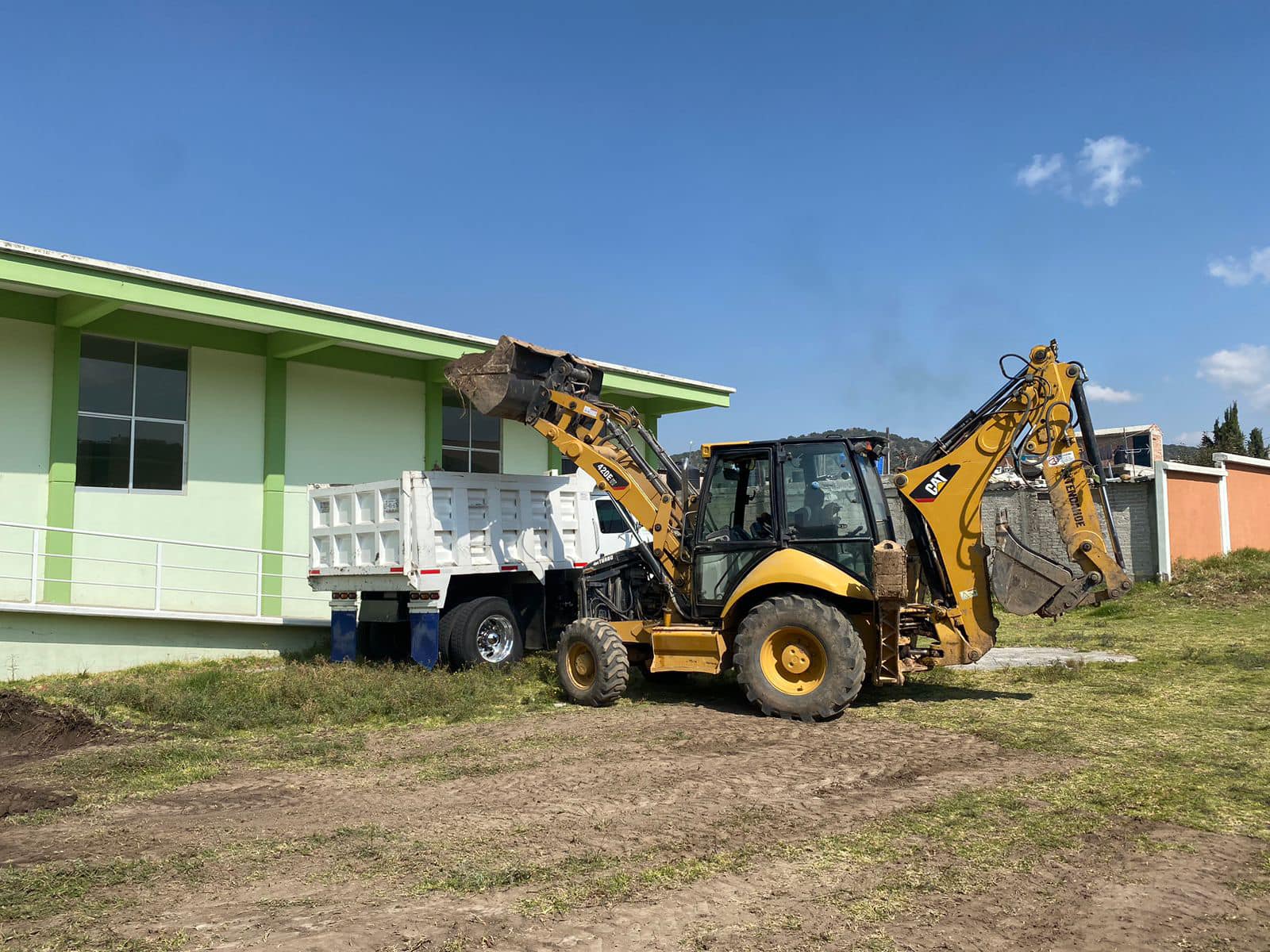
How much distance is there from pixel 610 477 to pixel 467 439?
864 cm

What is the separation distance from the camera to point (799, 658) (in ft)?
30.4

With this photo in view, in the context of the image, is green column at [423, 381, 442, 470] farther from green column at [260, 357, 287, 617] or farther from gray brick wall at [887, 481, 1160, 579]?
gray brick wall at [887, 481, 1160, 579]

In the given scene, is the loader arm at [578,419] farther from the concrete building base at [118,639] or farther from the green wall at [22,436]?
the green wall at [22,436]

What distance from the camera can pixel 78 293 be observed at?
13266 mm

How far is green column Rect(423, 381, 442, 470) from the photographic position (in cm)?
1862

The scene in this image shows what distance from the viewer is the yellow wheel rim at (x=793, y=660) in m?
9.22

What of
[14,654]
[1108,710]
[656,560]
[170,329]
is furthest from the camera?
[170,329]

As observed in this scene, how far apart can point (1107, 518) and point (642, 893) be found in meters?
6.54

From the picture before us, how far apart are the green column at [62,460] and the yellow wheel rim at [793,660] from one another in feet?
32.6

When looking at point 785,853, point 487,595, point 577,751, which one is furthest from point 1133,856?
point 487,595

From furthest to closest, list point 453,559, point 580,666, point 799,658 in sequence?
point 453,559
point 580,666
point 799,658

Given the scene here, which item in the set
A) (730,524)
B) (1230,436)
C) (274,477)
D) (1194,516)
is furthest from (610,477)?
(1230,436)

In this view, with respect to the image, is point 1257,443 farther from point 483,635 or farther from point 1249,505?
point 483,635

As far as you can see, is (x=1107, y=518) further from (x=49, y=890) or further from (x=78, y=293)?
(x=78, y=293)
